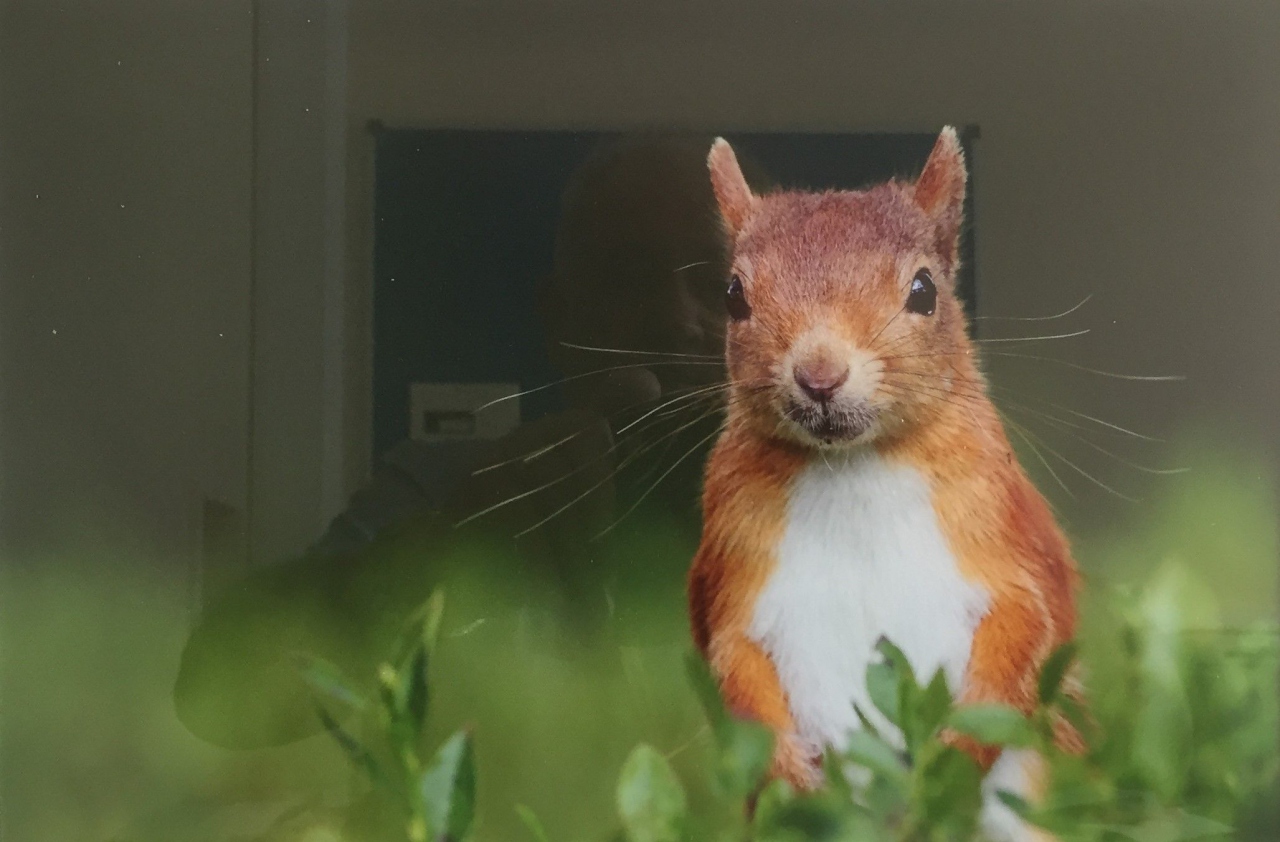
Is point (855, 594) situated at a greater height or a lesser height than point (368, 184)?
lesser

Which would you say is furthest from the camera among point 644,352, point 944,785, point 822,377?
point 644,352

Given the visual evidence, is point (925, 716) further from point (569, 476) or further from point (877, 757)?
point (569, 476)

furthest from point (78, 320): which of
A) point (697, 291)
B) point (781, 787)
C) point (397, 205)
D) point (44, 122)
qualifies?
point (781, 787)

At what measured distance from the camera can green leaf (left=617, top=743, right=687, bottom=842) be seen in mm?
552

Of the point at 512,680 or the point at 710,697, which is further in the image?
the point at 512,680

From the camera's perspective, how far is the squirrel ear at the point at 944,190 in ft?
2.46

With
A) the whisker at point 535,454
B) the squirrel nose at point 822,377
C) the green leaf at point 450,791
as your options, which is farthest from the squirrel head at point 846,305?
the green leaf at point 450,791

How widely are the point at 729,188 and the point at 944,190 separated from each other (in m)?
0.17

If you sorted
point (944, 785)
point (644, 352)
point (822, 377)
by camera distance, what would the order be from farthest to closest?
point (644, 352) → point (822, 377) → point (944, 785)

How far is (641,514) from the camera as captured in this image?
76cm

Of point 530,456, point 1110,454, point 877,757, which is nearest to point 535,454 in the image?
point 530,456

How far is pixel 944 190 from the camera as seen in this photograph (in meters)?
0.75

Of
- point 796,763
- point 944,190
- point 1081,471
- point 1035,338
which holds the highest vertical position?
point 944,190

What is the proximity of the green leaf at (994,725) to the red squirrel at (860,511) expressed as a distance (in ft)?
0.46
